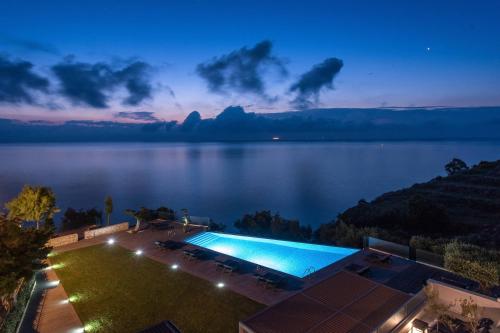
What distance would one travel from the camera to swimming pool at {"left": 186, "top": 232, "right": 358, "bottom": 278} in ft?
46.6

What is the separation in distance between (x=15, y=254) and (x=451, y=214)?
37.2 m

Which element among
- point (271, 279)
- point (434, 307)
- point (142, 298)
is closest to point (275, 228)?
point (271, 279)

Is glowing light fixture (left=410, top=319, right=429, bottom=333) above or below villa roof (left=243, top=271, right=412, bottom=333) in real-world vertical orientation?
below

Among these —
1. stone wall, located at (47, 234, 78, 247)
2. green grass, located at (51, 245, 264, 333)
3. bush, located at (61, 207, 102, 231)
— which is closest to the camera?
green grass, located at (51, 245, 264, 333)

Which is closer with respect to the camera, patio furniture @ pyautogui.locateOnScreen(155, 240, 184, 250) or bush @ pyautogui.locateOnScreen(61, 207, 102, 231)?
patio furniture @ pyautogui.locateOnScreen(155, 240, 184, 250)

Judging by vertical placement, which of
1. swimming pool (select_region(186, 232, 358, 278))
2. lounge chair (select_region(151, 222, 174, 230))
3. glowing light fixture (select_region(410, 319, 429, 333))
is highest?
glowing light fixture (select_region(410, 319, 429, 333))

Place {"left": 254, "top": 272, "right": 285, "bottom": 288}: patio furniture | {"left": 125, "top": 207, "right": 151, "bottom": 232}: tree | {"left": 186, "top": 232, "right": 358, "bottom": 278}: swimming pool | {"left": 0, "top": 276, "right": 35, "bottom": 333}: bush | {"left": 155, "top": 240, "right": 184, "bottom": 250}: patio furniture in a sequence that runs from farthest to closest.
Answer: {"left": 125, "top": 207, "right": 151, "bottom": 232}: tree → {"left": 155, "top": 240, "right": 184, "bottom": 250}: patio furniture → {"left": 186, "top": 232, "right": 358, "bottom": 278}: swimming pool → {"left": 254, "top": 272, "right": 285, "bottom": 288}: patio furniture → {"left": 0, "top": 276, "right": 35, "bottom": 333}: bush

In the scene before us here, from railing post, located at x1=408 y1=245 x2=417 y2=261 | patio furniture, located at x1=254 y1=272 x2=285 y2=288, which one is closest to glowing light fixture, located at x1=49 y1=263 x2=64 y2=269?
patio furniture, located at x1=254 y1=272 x2=285 y2=288

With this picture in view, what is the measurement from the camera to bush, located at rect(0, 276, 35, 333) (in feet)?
27.9

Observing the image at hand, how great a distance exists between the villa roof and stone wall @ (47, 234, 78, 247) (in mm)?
14190

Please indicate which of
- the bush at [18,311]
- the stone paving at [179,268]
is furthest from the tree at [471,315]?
the bush at [18,311]

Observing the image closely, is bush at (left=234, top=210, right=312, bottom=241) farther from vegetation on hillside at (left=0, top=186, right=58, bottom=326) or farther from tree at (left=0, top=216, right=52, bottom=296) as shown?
tree at (left=0, top=216, right=52, bottom=296)

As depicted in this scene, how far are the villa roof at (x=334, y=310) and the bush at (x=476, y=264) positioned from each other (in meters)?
2.77

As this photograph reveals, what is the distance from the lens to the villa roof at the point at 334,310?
24.3 feet
